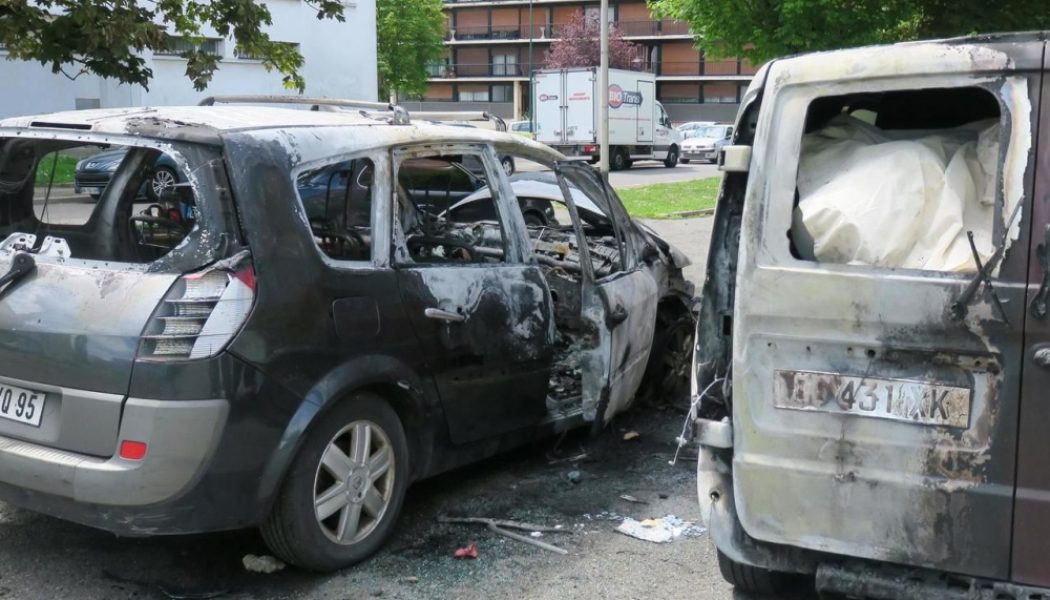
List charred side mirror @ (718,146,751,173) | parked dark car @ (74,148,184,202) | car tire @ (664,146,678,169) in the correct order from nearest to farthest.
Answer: charred side mirror @ (718,146,751,173)
parked dark car @ (74,148,184,202)
car tire @ (664,146,678,169)

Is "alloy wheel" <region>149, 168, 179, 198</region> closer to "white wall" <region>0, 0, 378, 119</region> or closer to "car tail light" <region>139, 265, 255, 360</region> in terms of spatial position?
"car tail light" <region>139, 265, 255, 360</region>

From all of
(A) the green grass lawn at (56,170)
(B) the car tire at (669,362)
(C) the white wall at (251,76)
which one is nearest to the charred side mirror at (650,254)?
(B) the car tire at (669,362)

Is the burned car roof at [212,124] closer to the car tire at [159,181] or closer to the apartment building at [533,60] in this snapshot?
the car tire at [159,181]

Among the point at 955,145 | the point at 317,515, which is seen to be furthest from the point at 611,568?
the point at 955,145

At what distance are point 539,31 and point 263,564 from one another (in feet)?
230

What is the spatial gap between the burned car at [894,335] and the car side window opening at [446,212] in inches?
67.3

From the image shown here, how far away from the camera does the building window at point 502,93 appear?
73.0 meters

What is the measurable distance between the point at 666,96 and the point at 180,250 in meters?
68.0

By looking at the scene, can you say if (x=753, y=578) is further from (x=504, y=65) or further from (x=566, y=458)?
Answer: (x=504, y=65)

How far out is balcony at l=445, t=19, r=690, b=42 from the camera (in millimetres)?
67562

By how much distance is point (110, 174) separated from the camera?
4203mm

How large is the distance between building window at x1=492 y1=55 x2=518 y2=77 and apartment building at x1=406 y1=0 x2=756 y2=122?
0.07 meters

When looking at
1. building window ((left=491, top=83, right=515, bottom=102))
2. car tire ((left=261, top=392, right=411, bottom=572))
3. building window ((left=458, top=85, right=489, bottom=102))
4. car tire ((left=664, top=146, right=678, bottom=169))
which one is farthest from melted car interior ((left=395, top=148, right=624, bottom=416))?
building window ((left=458, top=85, right=489, bottom=102))

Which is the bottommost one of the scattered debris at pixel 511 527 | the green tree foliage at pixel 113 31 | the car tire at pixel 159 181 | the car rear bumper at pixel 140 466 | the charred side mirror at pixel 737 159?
the scattered debris at pixel 511 527
